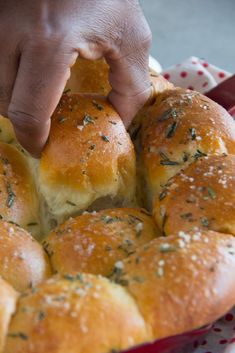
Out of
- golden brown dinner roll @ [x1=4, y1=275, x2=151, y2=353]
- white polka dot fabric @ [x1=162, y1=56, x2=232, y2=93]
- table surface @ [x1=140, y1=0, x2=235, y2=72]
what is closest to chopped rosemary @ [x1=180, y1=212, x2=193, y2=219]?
golden brown dinner roll @ [x1=4, y1=275, x2=151, y2=353]

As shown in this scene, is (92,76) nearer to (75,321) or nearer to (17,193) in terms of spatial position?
(17,193)

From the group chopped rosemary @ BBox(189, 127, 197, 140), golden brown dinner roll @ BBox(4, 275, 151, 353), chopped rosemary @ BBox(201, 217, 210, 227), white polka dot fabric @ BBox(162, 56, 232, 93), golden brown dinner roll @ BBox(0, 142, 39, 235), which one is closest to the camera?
golden brown dinner roll @ BBox(4, 275, 151, 353)

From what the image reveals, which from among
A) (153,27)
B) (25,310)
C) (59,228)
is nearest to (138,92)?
(59,228)

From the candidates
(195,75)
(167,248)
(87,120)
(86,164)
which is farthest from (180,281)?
(195,75)

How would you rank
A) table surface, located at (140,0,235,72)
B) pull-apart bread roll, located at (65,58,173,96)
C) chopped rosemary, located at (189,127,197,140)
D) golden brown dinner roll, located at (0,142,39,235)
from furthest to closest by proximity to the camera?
table surface, located at (140,0,235,72), pull-apart bread roll, located at (65,58,173,96), chopped rosemary, located at (189,127,197,140), golden brown dinner roll, located at (0,142,39,235)

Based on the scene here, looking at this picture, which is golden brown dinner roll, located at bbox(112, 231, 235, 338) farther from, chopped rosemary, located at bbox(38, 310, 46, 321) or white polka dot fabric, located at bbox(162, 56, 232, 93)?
white polka dot fabric, located at bbox(162, 56, 232, 93)

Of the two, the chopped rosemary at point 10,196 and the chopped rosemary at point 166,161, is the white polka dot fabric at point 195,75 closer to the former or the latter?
the chopped rosemary at point 166,161

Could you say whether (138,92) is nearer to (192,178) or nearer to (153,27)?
(192,178)
